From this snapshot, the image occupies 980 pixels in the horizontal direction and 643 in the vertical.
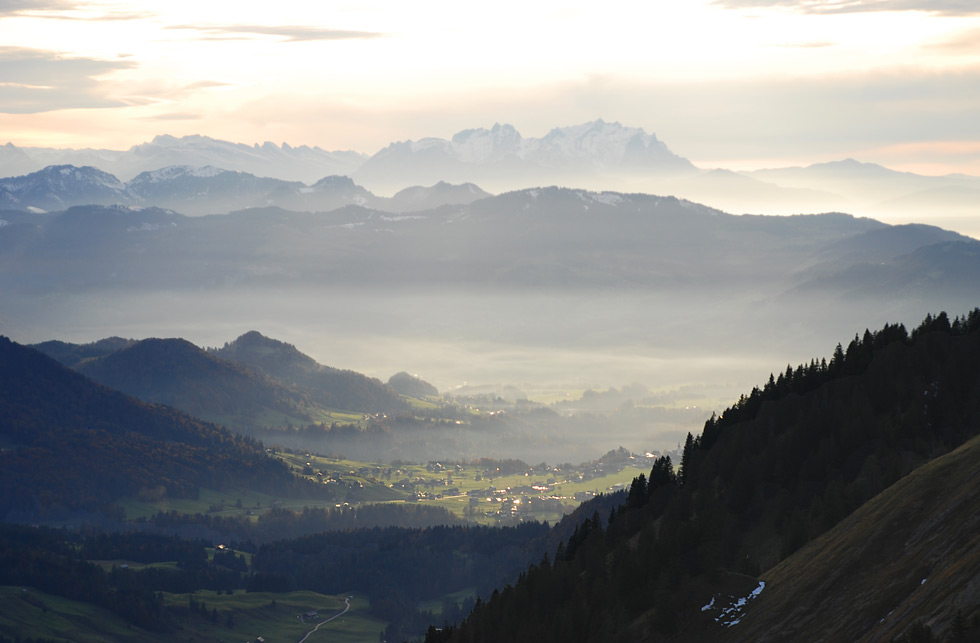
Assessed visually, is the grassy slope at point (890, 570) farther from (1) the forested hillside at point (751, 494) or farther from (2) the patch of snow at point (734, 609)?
(1) the forested hillside at point (751, 494)

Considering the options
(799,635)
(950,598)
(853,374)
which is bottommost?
(799,635)

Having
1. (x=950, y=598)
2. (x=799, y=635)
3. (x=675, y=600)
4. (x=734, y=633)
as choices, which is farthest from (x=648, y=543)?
(x=950, y=598)

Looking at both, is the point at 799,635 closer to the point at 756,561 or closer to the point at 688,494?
the point at 756,561

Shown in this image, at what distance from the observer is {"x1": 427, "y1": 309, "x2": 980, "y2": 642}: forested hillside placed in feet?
371

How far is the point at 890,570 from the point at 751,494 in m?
48.4

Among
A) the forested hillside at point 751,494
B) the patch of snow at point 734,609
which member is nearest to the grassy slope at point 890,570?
the patch of snow at point 734,609

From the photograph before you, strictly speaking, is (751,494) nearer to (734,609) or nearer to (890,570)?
(734,609)

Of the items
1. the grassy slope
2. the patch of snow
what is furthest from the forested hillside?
the grassy slope

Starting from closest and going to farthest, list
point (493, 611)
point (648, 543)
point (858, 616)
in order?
point (858, 616) → point (648, 543) → point (493, 611)

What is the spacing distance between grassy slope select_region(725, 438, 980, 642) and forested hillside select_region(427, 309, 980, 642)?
221cm

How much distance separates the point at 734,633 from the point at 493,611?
44858 millimetres

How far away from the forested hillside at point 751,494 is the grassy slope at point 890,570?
221cm

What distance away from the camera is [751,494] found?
135m

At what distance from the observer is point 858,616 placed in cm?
8362
